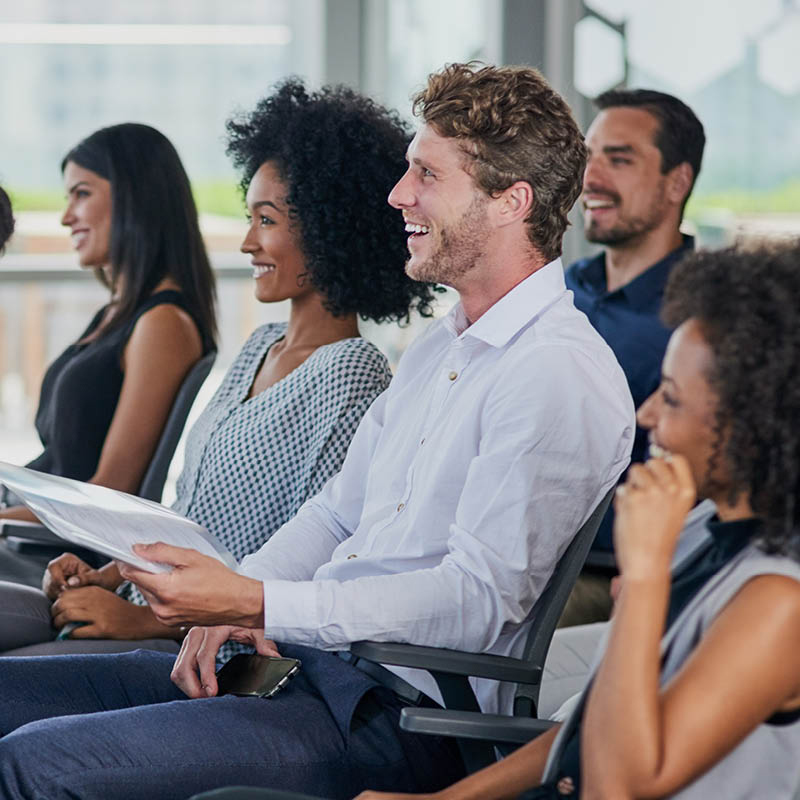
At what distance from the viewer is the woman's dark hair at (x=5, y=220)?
2740mm

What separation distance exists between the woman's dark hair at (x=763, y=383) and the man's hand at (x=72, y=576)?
58.2 inches

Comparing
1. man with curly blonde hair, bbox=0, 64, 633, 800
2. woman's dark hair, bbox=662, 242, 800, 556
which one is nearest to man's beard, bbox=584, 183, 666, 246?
man with curly blonde hair, bbox=0, 64, 633, 800

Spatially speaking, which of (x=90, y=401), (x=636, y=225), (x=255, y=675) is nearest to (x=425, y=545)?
(x=255, y=675)

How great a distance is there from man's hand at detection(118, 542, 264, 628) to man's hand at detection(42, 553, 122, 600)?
796 mm

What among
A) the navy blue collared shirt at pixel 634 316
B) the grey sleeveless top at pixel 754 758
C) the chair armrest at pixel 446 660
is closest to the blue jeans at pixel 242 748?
the chair armrest at pixel 446 660

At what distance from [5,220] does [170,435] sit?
0.68 m

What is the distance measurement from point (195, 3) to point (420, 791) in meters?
4.38

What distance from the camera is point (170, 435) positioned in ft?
8.38

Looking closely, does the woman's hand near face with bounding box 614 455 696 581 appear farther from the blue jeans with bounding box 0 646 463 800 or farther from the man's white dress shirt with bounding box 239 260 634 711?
the blue jeans with bounding box 0 646 463 800

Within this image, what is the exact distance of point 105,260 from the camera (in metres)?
2.96

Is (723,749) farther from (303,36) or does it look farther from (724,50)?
(303,36)

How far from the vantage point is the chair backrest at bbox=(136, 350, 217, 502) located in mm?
2535

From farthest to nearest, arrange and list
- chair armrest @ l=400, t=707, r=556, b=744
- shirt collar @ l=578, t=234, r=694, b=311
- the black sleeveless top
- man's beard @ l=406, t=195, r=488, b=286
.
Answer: shirt collar @ l=578, t=234, r=694, b=311 → the black sleeveless top → man's beard @ l=406, t=195, r=488, b=286 → chair armrest @ l=400, t=707, r=556, b=744

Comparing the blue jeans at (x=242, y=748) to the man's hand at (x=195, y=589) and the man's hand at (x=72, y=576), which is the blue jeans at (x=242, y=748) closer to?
the man's hand at (x=195, y=589)
